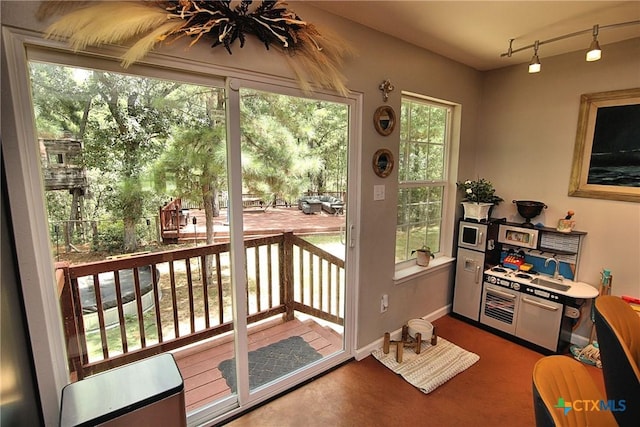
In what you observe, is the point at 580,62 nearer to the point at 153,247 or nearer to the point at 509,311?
the point at 509,311

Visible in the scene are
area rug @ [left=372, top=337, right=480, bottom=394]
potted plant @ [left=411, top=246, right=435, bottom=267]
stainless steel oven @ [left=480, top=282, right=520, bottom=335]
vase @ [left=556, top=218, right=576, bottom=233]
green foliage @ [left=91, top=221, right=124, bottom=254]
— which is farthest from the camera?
potted plant @ [left=411, top=246, right=435, bottom=267]

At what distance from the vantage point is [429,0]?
1.71 metres

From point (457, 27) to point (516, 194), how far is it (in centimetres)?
172

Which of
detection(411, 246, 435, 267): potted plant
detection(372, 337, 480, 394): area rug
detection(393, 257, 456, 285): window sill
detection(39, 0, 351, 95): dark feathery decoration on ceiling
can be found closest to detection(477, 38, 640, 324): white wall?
detection(393, 257, 456, 285): window sill

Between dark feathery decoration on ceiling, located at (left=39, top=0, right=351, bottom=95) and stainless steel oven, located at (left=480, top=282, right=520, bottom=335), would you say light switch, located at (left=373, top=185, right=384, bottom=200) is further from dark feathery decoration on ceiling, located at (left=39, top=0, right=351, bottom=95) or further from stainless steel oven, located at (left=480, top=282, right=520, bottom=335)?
stainless steel oven, located at (left=480, top=282, right=520, bottom=335)

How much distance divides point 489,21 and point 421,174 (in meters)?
1.26

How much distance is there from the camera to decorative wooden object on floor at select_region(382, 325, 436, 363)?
2.36 m

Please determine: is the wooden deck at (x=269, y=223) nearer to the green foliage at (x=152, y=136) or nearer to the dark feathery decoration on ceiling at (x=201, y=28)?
the green foliage at (x=152, y=136)

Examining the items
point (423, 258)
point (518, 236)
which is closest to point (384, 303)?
point (423, 258)

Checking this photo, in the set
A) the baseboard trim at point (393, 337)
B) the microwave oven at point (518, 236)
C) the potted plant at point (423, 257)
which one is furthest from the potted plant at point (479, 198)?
the baseboard trim at point (393, 337)

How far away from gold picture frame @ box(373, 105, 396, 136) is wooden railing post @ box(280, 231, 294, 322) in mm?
1044

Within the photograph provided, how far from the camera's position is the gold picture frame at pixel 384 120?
2195 mm

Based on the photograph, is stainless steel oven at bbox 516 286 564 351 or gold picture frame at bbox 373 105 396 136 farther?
stainless steel oven at bbox 516 286 564 351

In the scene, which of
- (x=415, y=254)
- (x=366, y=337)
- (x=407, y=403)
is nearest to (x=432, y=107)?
(x=415, y=254)
